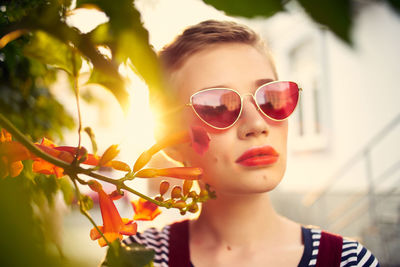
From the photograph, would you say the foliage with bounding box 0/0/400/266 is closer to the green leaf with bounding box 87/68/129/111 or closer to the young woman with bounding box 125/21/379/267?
the green leaf with bounding box 87/68/129/111

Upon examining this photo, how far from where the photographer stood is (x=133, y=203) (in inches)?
22.1

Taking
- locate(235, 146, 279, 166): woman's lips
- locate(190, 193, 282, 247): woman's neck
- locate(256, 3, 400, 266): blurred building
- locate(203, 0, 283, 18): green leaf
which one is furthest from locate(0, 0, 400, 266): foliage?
locate(256, 3, 400, 266): blurred building

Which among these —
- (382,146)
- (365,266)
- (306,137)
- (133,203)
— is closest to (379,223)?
(382,146)

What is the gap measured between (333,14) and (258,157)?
0.63m

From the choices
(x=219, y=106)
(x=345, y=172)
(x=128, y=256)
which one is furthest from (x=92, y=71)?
(x=345, y=172)

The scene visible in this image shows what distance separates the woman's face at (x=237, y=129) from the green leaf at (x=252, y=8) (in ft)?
1.93

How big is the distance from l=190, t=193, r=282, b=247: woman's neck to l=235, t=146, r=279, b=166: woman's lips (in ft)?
0.41

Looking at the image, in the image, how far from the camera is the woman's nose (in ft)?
2.50

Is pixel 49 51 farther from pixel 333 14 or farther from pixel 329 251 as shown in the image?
pixel 329 251

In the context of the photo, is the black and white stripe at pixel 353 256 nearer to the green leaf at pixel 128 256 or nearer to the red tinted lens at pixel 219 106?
the red tinted lens at pixel 219 106

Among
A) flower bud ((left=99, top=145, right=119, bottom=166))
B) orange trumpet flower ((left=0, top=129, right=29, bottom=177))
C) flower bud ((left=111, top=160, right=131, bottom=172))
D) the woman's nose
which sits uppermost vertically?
orange trumpet flower ((left=0, top=129, right=29, bottom=177))

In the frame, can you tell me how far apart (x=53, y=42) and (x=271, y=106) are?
1.65 ft

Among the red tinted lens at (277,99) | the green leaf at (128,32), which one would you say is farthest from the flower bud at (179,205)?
the red tinted lens at (277,99)

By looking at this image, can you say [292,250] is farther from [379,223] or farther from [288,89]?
[379,223]
